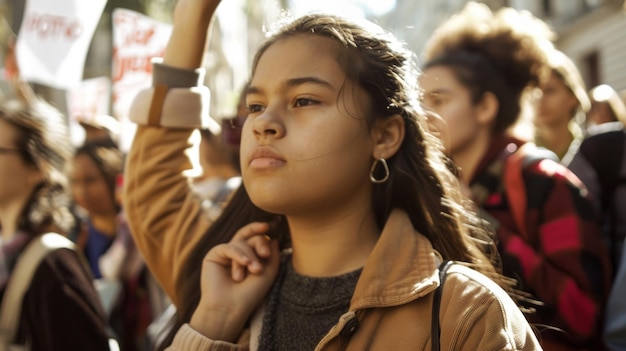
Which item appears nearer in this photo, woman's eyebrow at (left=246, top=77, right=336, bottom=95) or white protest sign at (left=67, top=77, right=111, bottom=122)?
woman's eyebrow at (left=246, top=77, right=336, bottom=95)

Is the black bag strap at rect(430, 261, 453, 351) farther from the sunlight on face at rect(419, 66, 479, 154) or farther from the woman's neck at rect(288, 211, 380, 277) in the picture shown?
the sunlight on face at rect(419, 66, 479, 154)

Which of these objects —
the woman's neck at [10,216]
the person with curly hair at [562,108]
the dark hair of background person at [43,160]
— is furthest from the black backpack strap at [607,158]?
the woman's neck at [10,216]

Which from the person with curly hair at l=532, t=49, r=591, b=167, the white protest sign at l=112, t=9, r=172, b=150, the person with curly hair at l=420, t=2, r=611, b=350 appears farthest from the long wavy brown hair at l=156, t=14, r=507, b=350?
the white protest sign at l=112, t=9, r=172, b=150

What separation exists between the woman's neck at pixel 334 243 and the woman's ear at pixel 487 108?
1517 mm

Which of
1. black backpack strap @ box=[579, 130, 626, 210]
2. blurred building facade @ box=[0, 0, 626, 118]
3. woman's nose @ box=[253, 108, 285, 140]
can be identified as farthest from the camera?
Answer: blurred building facade @ box=[0, 0, 626, 118]

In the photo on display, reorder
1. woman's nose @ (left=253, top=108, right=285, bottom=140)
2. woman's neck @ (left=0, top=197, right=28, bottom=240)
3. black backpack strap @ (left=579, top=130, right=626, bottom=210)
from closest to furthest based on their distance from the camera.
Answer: woman's nose @ (left=253, top=108, right=285, bottom=140)
woman's neck @ (left=0, top=197, right=28, bottom=240)
black backpack strap @ (left=579, top=130, right=626, bottom=210)

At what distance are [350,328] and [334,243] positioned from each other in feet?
1.09

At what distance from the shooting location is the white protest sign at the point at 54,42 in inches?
208

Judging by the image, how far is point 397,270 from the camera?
6.64 feet

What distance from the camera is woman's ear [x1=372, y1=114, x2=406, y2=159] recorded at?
226 centimetres

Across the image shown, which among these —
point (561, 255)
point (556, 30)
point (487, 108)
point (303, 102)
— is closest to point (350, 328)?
point (303, 102)

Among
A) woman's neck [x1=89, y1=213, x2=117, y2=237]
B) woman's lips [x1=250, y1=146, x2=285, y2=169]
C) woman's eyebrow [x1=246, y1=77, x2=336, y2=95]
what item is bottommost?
woman's neck [x1=89, y1=213, x2=117, y2=237]

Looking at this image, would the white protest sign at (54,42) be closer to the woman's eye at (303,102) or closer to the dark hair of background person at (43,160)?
the dark hair of background person at (43,160)

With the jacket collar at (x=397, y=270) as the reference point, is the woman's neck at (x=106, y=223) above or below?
below
